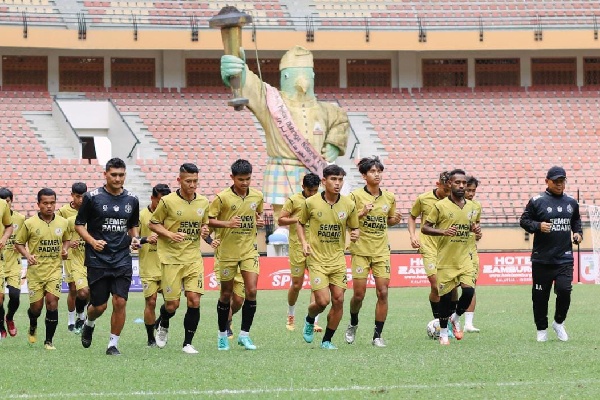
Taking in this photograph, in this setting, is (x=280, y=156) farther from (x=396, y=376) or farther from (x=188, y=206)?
(x=396, y=376)

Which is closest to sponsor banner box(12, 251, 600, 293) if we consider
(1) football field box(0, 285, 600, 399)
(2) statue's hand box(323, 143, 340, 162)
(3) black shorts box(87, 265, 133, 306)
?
(2) statue's hand box(323, 143, 340, 162)

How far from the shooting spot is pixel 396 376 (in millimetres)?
11055

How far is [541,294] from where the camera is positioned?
49.7ft

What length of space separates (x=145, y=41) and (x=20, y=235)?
28.2 m

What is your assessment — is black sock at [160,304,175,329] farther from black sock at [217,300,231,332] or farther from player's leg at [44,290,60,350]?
player's leg at [44,290,60,350]

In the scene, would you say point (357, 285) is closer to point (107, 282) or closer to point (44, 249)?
point (107, 282)

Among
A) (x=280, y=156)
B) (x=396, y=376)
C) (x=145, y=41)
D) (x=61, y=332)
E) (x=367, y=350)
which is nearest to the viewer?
(x=396, y=376)

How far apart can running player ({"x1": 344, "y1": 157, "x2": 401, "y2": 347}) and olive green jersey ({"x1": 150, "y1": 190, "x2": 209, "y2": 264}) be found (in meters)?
1.96

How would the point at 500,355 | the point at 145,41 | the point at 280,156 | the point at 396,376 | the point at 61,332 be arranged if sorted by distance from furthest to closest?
the point at 145,41 < the point at 280,156 < the point at 61,332 < the point at 500,355 < the point at 396,376

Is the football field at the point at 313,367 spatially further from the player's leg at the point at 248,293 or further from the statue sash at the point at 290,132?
the statue sash at the point at 290,132

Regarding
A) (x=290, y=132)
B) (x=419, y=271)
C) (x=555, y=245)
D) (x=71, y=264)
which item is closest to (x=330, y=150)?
(x=290, y=132)

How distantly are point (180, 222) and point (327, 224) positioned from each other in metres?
1.68

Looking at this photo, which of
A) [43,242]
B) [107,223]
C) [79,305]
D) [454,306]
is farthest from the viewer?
[79,305]

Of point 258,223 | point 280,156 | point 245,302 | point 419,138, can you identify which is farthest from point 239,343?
point 419,138
